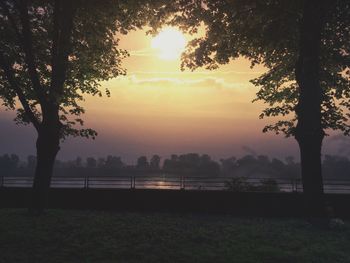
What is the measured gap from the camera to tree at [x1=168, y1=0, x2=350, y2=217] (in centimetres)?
Result: 1897

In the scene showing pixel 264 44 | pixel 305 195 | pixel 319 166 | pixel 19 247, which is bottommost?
pixel 19 247

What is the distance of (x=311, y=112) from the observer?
Result: 1889 cm

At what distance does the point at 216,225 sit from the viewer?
701 inches

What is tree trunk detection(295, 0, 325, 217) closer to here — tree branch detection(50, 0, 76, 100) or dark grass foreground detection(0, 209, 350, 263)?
dark grass foreground detection(0, 209, 350, 263)

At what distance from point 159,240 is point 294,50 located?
42.3ft

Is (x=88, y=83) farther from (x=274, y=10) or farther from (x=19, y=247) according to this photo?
(x=19, y=247)

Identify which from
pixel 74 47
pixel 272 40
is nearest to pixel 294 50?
pixel 272 40

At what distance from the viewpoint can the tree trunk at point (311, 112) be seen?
18797 millimetres

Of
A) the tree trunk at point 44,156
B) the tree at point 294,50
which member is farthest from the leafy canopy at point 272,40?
the tree trunk at point 44,156

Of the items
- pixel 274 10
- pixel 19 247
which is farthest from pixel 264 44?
pixel 19 247

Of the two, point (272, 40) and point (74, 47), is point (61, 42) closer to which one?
point (74, 47)

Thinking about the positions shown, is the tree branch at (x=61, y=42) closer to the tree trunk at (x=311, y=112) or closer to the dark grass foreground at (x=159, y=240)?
the dark grass foreground at (x=159, y=240)

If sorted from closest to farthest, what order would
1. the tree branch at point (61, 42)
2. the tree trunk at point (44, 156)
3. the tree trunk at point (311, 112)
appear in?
the tree trunk at point (311, 112) → the tree branch at point (61, 42) → the tree trunk at point (44, 156)

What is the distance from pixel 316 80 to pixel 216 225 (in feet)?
24.6
